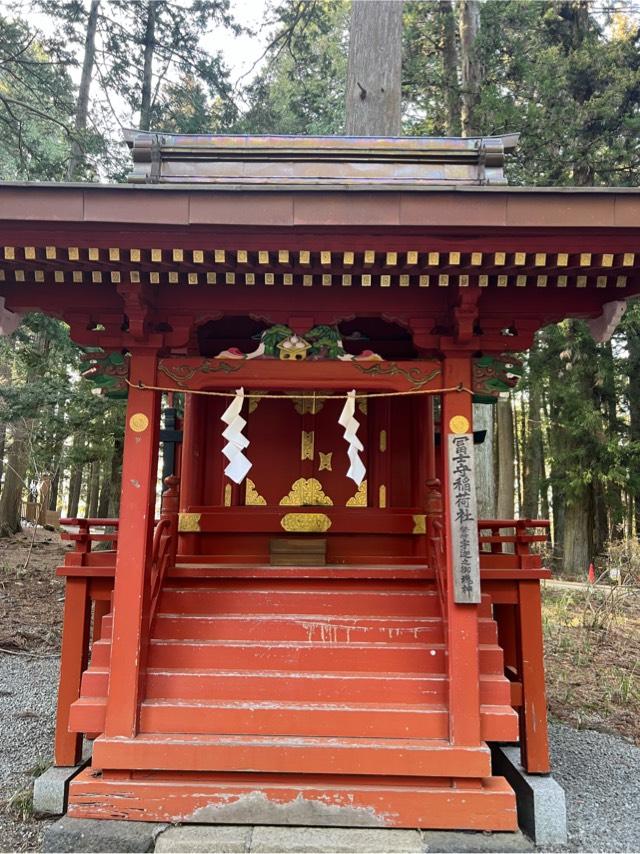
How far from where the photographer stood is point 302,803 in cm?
351

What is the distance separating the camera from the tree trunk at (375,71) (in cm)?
775

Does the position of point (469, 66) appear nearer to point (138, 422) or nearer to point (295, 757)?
point (138, 422)

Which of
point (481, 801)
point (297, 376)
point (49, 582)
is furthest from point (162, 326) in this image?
point (49, 582)

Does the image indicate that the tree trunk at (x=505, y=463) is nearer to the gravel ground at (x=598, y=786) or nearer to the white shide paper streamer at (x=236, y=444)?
the gravel ground at (x=598, y=786)

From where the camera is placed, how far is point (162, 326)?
4.24 meters

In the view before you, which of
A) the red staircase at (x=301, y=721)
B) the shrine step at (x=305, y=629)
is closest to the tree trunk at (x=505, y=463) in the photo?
the shrine step at (x=305, y=629)

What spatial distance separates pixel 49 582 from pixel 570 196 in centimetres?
1182

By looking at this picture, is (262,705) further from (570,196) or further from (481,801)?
(570,196)

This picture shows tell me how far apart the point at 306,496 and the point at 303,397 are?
4.92 feet

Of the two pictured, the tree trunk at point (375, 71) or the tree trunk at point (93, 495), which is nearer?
the tree trunk at point (375, 71)

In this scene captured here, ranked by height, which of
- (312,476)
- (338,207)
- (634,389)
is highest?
(634,389)

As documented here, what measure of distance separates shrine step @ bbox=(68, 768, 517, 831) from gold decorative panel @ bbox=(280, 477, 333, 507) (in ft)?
7.82

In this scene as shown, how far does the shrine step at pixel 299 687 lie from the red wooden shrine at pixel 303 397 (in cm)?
1

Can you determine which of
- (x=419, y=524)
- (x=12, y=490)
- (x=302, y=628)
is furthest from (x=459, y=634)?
(x=12, y=490)
